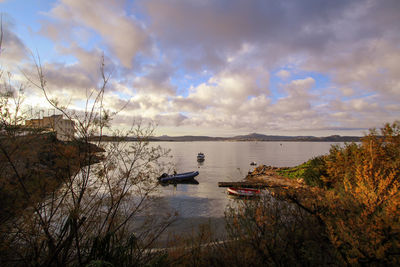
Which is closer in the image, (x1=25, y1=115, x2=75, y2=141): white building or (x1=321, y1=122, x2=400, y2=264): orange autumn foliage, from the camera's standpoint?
(x1=321, y1=122, x2=400, y2=264): orange autumn foliage

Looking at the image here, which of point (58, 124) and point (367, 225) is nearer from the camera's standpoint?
point (367, 225)

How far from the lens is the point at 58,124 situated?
18.5 ft

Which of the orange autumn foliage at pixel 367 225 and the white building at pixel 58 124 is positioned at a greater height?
the white building at pixel 58 124

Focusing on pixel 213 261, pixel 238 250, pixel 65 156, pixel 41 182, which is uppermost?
pixel 65 156

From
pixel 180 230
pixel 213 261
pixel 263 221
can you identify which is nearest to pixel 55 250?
pixel 213 261

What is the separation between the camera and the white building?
213 inches

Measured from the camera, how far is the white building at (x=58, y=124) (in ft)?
17.8

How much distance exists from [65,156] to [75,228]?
1.72 meters

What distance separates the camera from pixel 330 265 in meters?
5.39

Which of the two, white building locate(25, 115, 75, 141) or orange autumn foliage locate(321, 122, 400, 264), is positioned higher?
white building locate(25, 115, 75, 141)

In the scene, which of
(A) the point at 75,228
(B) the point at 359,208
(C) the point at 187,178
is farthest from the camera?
(C) the point at 187,178

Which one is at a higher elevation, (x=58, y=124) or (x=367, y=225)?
(x=58, y=124)

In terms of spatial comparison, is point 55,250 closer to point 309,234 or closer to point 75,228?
point 75,228

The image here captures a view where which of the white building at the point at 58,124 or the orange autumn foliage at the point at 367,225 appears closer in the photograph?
the orange autumn foliage at the point at 367,225
